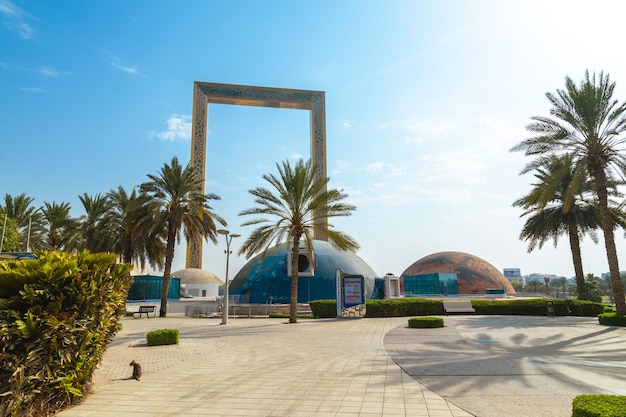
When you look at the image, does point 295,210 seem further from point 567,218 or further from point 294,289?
point 567,218

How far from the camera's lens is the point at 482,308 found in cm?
2494

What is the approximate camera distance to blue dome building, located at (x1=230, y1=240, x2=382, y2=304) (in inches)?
1307

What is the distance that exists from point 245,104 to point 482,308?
165 feet

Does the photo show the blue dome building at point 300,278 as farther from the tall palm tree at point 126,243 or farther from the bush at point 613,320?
the bush at point 613,320

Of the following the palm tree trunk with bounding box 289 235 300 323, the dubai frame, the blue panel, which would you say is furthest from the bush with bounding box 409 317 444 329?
the dubai frame

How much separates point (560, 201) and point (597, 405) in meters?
27.8

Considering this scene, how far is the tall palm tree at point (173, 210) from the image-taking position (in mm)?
25766

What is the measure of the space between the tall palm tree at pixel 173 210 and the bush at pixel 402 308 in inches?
507

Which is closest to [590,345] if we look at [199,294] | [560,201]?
[560,201]

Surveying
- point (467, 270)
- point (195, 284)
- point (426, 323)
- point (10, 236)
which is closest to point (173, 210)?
point (426, 323)

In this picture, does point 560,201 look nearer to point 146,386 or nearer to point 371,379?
point 371,379

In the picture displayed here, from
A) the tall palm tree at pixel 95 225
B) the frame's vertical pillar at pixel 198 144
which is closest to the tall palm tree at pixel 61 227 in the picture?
the tall palm tree at pixel 95 225

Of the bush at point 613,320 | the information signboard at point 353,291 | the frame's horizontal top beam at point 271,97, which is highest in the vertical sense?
the frame's horizontal top beam at point 271,97

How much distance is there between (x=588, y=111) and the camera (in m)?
18.5
